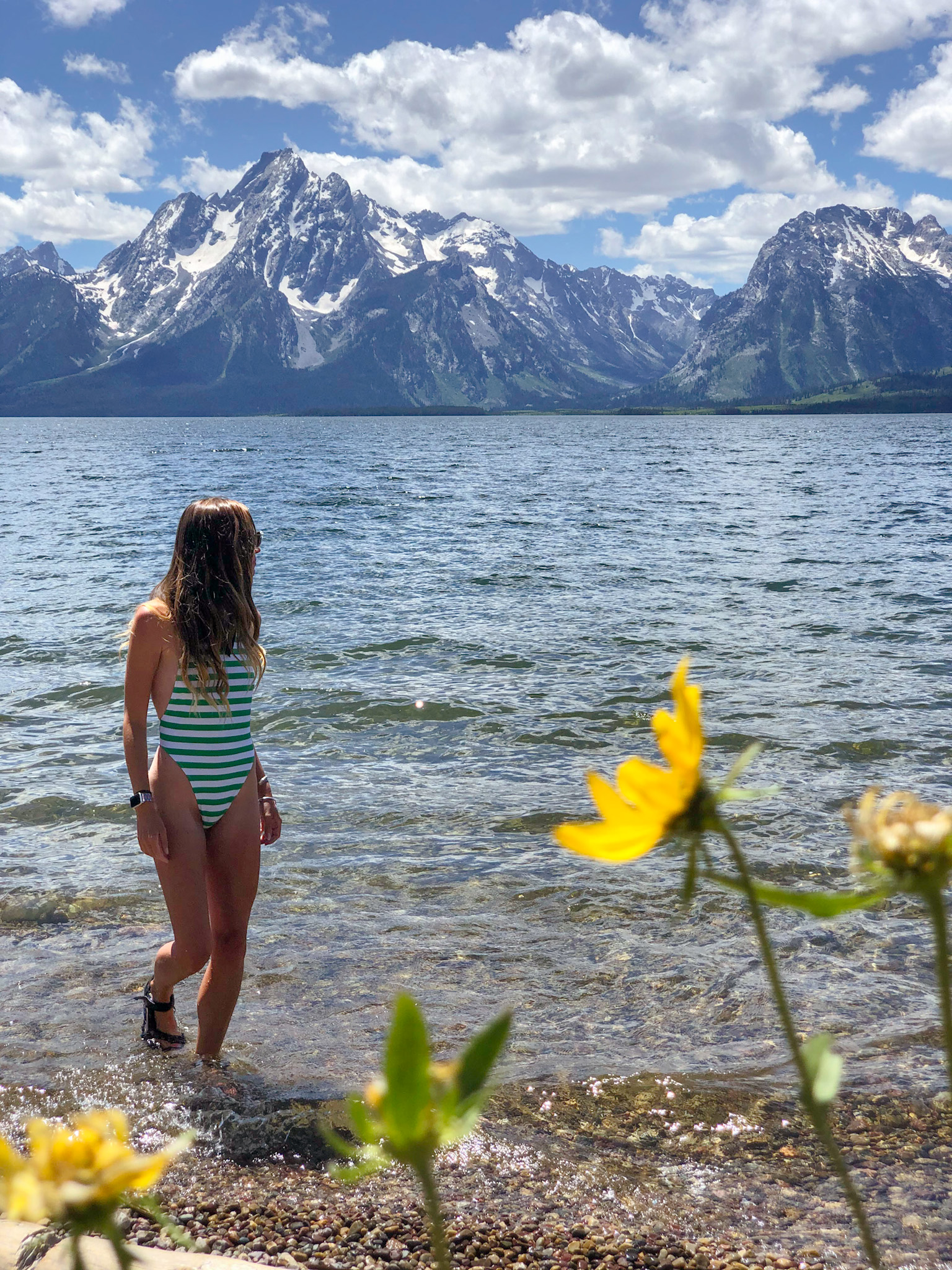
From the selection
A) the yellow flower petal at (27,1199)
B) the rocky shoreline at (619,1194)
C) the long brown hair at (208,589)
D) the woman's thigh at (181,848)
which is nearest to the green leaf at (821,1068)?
the yellow flower petal at (27,1199)

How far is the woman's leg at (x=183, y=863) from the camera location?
592 centimetres

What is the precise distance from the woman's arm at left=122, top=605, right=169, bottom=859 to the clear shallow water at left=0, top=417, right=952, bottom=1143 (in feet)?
5.65

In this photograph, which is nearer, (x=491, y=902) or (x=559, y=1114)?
(x=559, y=1114)

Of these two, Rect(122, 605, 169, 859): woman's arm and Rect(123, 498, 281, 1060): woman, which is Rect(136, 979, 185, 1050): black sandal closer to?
Rect(123, 498, 281, 1060): woman

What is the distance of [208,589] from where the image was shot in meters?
5.87

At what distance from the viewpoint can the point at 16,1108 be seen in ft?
19.3

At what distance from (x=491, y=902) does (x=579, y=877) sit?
103 cm

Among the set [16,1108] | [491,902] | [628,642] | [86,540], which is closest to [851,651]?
[628,642]

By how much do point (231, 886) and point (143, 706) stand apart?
1243mm

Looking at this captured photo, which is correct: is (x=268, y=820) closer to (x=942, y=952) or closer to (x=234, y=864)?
(x=234, y=864)

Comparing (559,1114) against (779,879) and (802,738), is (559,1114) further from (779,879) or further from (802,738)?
(802,738)

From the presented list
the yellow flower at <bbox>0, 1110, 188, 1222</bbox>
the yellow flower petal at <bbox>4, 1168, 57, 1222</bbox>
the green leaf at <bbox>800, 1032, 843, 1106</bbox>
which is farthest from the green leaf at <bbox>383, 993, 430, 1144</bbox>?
the green leaf at <bbox>800, 1032, 843, 1106</bbox>

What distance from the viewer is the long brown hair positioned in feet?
19.3

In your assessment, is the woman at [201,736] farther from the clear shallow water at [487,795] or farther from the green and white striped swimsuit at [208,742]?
the clear shallow water at [487,795]
